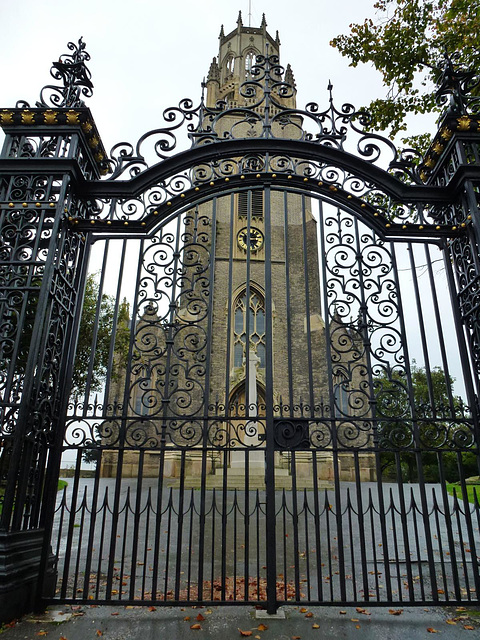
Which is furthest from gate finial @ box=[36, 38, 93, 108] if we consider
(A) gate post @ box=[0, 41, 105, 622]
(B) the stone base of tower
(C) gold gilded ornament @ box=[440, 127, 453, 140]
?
(B) the stone base of tower

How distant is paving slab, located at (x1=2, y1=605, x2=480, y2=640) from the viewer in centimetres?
309

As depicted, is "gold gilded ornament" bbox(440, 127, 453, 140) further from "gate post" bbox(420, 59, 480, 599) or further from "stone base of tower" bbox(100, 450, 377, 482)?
"stone base of tower" bbox(100, 450, 377, 482)

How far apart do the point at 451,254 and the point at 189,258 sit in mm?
2913

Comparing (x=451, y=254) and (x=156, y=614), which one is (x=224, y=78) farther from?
(x=156, y=614)

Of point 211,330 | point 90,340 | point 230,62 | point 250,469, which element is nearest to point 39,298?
point 211,330

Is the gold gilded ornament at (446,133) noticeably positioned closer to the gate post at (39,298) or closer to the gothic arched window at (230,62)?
the gate post at (39,298)

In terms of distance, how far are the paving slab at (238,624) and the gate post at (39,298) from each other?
36 cm

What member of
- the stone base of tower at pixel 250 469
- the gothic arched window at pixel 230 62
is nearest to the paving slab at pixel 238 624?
the stone base of tower at pixel 250 469

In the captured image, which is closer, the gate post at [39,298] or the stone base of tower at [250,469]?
the gate post at [39,298]

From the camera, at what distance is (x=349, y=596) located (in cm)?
423

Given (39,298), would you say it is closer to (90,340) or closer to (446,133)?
(446,133)

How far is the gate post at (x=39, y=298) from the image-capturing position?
11.4ft

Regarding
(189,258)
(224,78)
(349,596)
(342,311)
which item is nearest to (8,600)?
(349,596)

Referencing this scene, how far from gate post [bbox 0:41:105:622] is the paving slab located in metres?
0.36
